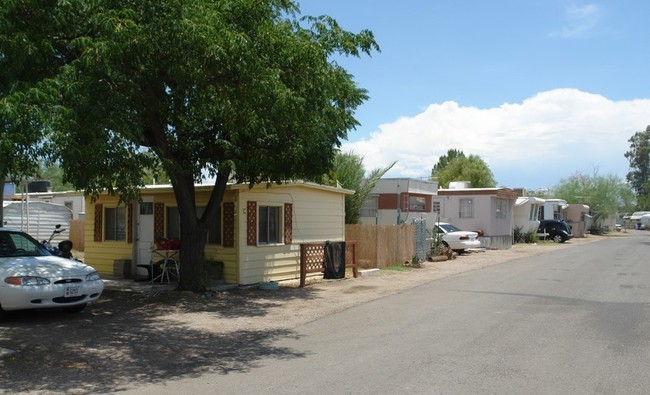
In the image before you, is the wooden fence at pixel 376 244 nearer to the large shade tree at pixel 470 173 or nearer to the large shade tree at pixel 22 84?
the large shade tree at pixel 22 84

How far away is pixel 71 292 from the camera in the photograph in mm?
10445

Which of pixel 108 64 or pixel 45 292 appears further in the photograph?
pixel 45 292

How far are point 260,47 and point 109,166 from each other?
10.6 ft

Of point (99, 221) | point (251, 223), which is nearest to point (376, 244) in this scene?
point (251, 223)

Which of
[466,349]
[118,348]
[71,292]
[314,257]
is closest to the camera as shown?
[466,349]

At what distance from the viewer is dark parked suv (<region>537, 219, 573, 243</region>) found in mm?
43041

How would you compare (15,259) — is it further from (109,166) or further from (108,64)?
(108,64)

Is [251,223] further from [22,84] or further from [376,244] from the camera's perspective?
[22,84]

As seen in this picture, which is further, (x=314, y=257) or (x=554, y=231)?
(x=554, y=231)

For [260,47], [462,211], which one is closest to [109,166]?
[260,47]

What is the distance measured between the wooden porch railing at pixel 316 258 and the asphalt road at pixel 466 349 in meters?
2.87

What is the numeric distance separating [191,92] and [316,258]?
7.47 meters

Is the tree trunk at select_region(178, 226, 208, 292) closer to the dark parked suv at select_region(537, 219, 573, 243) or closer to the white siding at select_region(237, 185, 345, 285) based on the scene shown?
the white siding at select_region(237, 185, 345, 285)

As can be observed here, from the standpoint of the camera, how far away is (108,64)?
8812 millimetres
